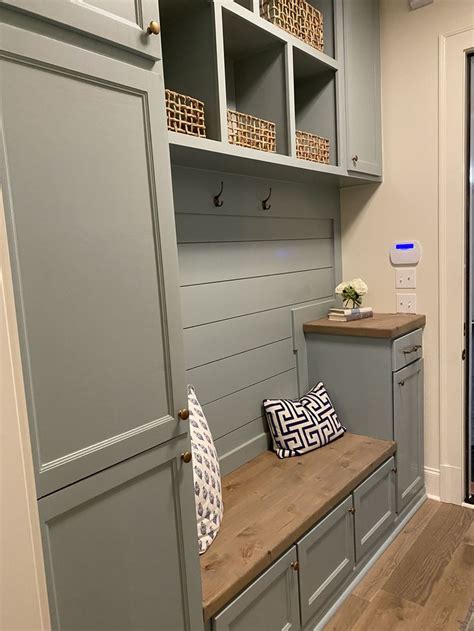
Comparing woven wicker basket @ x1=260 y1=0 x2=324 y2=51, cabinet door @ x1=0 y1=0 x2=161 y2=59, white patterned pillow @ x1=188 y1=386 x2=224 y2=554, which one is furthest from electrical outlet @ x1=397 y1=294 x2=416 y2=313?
cabinet door @ x1=0 y1=0 x2=161 y2=59

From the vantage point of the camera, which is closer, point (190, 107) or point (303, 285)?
point (190, 107)

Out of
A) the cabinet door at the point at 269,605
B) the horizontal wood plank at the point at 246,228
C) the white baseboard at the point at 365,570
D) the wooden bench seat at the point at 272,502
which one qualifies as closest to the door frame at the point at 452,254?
the white baseboard at the point at 365,570

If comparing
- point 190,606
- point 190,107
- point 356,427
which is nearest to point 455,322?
point 356,427

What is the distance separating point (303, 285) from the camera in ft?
8.76

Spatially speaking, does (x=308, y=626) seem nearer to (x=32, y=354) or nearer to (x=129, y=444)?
(x=129, y=444)

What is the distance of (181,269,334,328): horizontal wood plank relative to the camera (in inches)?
78.4

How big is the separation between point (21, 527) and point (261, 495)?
117 cm

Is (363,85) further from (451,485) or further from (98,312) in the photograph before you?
(451,485)

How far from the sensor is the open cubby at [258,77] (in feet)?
6.54

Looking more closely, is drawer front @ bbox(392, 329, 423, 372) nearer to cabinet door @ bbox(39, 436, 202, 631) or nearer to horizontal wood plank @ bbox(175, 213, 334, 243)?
horizontal wood plank @ bbox(175, 213, 334, 243)

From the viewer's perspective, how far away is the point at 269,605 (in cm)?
164

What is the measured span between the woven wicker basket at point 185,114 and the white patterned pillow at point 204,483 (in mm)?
932

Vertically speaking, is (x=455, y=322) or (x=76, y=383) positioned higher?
(x=76, y=383)

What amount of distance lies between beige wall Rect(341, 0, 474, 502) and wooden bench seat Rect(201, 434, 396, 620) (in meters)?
0.75
